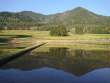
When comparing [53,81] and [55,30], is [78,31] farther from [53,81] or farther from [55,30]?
[53,81]

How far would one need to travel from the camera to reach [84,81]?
15.0m

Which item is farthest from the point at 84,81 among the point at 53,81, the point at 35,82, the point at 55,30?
the point at 55,30

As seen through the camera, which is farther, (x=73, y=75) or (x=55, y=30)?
(x=55, y=30)

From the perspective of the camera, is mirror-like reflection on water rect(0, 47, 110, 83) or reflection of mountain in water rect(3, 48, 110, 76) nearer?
mirror-like reflection on water rect(0, 47, 110, 83)

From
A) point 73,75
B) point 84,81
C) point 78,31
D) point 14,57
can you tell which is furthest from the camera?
point 78,31

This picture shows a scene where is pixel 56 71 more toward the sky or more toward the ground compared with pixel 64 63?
more toward the sky

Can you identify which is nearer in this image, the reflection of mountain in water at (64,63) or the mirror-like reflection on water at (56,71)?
the mirror-like reflection on water at (56,71)

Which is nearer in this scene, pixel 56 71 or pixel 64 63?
pixel 56 71

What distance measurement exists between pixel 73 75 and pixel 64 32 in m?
72.4

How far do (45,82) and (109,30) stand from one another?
343 ft

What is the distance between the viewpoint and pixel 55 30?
286 ft

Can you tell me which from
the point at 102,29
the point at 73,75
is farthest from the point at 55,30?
the point at 73,75

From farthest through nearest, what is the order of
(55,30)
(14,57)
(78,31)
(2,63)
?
(78,31) < (55,30) < (14,57) < (2,63)

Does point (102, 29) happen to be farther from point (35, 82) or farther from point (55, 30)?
point (35, 82)
